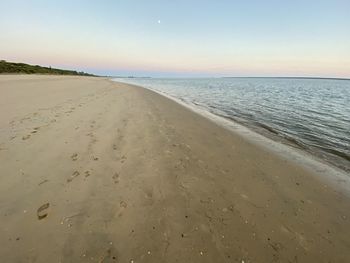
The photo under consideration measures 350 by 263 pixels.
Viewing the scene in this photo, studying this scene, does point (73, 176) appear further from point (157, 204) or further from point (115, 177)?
point (157, 204)

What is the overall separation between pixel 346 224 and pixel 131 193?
4285mm

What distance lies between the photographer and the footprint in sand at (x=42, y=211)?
3.63 meters

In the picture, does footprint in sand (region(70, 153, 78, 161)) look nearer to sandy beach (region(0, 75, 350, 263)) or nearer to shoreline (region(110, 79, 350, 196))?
sandy beach (region(0, 75, 350, 263))

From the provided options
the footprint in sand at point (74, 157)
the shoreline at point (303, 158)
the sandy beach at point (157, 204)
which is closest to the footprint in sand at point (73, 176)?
the sandy beach at point (157, 204)

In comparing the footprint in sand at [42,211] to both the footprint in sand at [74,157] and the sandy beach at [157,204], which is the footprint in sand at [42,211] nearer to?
the sandy beach at [157,204]

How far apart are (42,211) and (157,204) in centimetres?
202

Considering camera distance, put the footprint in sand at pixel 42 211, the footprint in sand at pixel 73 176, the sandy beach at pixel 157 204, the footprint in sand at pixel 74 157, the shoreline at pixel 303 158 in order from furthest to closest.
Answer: the shoreline at pixel 303 158 → the footprint in sand at pixel 74 157 → the footprint in sand at pixel 73 176 → the footprint in sand at pixel 42 211 → the sandy beach at pixel 157 204

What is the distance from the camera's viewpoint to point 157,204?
13.8ft

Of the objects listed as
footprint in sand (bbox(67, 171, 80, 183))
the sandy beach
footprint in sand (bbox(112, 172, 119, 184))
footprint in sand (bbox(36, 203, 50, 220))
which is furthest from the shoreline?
footprint in sand (bbox(36, 203, 50, 220))

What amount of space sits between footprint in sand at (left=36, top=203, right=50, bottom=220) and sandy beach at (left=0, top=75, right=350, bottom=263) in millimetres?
18

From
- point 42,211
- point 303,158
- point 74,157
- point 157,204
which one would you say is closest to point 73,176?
point 74,157

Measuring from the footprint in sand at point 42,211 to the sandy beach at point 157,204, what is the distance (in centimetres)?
2

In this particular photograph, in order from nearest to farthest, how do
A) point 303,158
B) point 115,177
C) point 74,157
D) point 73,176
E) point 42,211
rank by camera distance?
point 42,211 → point 73,176 → point 115,177 → point 74,157 → point 303,158

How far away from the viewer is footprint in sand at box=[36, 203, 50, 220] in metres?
3.63
